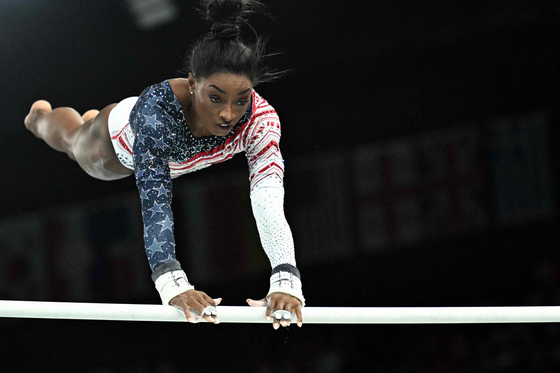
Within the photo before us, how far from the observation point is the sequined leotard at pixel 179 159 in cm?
182

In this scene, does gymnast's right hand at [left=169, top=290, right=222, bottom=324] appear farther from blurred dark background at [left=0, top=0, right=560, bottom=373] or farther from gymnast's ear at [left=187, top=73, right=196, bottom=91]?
blurred dark background at [left=0, top=0, right=560, bottom=373]

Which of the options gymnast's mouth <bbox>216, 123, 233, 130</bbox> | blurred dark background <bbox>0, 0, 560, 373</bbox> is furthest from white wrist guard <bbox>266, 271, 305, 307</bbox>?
blurred dark background <bbox>0, 0, 560, 373</bbox>

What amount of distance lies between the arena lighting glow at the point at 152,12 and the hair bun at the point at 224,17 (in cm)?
257

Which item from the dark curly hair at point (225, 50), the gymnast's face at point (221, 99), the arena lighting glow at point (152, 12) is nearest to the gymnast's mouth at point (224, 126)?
the gymnast's face at point (221, 99)

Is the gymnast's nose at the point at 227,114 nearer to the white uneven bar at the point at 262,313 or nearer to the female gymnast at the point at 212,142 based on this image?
the female gymnast at the point at 212,142

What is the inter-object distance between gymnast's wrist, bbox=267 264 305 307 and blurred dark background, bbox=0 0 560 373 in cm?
252

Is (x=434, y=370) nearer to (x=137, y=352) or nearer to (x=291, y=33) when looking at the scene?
(x=137, y=352)

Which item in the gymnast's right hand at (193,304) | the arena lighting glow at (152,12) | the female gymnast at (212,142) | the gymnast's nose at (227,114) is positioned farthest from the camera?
the arena lighting glow at (152,12)

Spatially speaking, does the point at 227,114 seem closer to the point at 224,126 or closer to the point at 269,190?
the point at 224,126

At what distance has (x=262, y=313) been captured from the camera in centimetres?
181

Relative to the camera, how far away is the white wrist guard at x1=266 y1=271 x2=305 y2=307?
1.85m

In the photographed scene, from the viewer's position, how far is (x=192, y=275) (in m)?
4.48

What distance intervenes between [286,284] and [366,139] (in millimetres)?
2776

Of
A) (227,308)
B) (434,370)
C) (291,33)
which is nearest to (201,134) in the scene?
(227,308)
